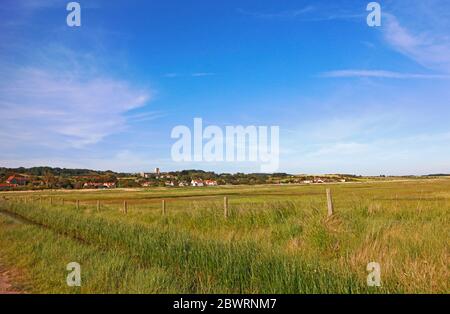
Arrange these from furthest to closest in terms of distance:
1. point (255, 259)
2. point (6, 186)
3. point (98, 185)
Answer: point (98, 185) → point (6, 186) → point (255, 259)

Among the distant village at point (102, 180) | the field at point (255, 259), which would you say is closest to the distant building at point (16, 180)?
the distant village at point (102, 180)

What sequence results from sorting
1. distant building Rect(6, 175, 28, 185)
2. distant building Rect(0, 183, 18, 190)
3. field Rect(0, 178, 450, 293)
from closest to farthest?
1. field Rect(0, 178, 450, 293)
2. distant building Rect(0, 183, 18, 190)
3. distant building Rect(6, 175, 28, 185)

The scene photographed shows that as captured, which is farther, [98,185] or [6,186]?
[98,185]

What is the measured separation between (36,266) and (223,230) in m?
6.99

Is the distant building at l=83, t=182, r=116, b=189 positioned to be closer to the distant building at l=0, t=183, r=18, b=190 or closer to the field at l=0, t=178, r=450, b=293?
the distant building at l=0, t=183, r=18, b=190

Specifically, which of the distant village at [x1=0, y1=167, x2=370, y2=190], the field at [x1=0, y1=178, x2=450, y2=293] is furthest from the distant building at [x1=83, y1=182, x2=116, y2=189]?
the field at [x1=0, y1=178, x2=450, y2=293]

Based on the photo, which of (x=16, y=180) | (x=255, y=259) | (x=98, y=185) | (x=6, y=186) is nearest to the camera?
(x=255, y=259)

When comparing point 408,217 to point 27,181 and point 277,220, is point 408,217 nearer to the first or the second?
point 277,220

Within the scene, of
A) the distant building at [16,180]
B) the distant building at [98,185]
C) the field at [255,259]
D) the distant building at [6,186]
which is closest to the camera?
the field at [255,259]

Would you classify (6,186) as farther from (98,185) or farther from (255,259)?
(255,259)

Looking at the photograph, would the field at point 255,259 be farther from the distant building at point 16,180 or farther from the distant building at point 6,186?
the distant building at point 16,180

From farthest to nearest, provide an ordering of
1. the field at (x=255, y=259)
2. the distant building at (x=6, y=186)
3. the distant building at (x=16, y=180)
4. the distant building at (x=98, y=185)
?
the distant building at (x=98, y=185)
the distant building at (x=16, y=180)
the distant building at (x=6, y=186)
the field at (x=255, y=259)

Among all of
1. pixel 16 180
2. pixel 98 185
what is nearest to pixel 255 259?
pixel 98 185

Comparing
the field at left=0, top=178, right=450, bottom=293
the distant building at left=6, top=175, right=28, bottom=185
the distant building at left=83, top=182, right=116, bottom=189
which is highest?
the field at left=0, top=178, right=450, bottom=293
